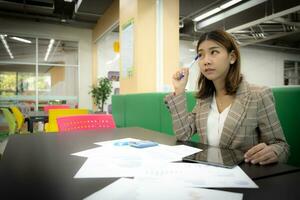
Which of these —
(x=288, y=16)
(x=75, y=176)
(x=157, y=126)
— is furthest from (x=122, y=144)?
(x=288, y=16)

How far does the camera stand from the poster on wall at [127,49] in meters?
4.47

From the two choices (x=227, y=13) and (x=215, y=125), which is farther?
(x=227, y=13)

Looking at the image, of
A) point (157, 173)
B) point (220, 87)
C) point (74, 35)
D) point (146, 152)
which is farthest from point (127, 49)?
point (74, 35)

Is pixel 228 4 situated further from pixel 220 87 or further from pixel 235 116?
pixel 235 116

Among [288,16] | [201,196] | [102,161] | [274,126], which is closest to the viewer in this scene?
[201,196]

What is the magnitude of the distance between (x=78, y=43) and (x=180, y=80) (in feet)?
25.2

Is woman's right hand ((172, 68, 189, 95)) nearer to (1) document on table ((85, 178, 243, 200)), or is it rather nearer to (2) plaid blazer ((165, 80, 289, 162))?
(2) plaid blazer ((165, 80, 289, 162))

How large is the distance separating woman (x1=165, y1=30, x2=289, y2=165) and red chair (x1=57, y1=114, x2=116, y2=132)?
904 mm

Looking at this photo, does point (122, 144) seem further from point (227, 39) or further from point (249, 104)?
point (227, 39)

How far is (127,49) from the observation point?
4656 millimetres

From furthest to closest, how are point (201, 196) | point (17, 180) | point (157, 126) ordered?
point (157, 126)
point (17, 180)
point (201, 196)

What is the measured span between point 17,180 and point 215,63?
102 cm

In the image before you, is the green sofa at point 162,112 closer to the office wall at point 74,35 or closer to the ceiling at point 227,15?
the ceiling at point 227,15

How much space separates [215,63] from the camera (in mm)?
1347
